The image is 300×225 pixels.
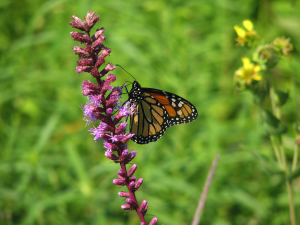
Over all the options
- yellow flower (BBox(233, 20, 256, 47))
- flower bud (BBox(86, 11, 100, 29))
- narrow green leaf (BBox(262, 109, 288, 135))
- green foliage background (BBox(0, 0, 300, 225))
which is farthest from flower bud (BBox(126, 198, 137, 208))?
green foliage background (BBox(0, 0, 300, 225))

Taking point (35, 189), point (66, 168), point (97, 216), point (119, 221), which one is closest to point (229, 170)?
point (119, 221)

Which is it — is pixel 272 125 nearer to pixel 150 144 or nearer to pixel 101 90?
pixel 101 90

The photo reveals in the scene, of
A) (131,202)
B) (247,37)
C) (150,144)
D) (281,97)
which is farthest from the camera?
(150,144)

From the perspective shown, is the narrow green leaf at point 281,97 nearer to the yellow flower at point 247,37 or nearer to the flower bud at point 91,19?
the yellow flower at point 247,37

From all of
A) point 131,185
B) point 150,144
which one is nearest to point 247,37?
point 131,185

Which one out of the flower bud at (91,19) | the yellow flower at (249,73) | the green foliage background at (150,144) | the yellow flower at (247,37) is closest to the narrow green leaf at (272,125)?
the yellow flower at (249,73)
